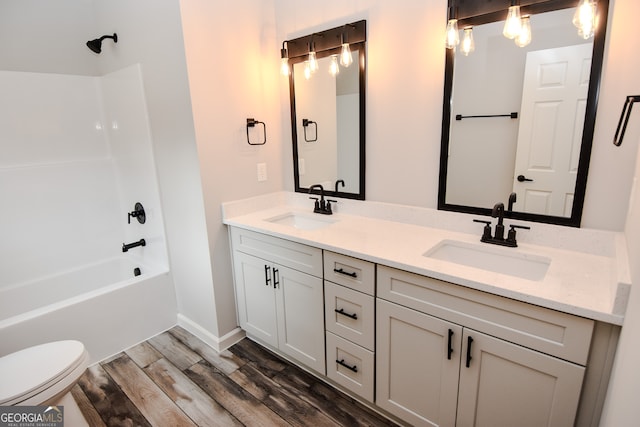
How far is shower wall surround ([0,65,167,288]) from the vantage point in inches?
96.0

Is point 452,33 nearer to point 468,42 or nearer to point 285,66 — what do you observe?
point 468,42

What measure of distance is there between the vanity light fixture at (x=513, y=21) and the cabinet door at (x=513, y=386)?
47.9 inches

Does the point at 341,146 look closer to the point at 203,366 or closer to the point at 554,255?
the point at 554,255

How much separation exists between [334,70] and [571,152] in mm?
1346

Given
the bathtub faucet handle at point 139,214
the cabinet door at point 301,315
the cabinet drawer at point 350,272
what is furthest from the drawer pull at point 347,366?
the bathtub faucet handle at point 139,214

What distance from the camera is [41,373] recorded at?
149cm

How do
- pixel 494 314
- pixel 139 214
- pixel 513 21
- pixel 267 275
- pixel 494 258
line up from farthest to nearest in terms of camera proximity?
pixel 139 214 → pixel 267 275 → pixel 494 258 → pixel 513 21 → pixel 494 314

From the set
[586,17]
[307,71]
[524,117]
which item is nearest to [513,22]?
[586,17]

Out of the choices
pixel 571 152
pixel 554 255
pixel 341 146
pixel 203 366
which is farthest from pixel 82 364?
pixel 571 152

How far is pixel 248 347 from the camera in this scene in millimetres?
2344

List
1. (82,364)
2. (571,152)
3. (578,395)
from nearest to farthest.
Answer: (578,395)
(571,152)
(82,364)

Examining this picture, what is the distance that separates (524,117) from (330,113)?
1.13 m

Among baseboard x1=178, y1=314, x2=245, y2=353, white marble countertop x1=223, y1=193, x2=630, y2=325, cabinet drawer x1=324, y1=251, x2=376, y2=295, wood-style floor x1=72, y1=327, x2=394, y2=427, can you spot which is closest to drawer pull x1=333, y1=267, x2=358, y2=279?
cabinet drawer x1=324, y1=251, x2=376, y2=295

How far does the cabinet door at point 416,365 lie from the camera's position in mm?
1388
